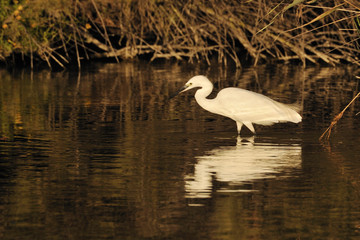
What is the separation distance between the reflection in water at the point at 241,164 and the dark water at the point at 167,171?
0.01 metres

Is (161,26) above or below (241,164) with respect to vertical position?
above

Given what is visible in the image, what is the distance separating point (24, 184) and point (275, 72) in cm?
1351

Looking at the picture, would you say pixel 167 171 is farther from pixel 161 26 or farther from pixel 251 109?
pixel 161 26

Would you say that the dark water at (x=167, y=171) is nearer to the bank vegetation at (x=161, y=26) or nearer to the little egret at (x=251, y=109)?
the little egret at (x=251, y=109)

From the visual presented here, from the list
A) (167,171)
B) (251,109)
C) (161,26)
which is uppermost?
(161,26)

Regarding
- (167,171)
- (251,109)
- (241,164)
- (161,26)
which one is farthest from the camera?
(161,26)

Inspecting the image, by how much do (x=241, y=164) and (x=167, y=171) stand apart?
0.82 meters

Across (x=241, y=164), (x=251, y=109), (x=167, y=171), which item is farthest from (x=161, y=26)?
(x=167, y=171)

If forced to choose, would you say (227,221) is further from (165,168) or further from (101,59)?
(101,59)

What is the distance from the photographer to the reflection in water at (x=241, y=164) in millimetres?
8091

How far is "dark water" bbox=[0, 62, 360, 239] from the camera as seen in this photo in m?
6.55

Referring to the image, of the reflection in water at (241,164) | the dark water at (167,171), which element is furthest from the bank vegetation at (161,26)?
the reflection in water at (241,164)

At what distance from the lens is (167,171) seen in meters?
8.66

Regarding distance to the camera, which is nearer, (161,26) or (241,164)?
(241,164)
